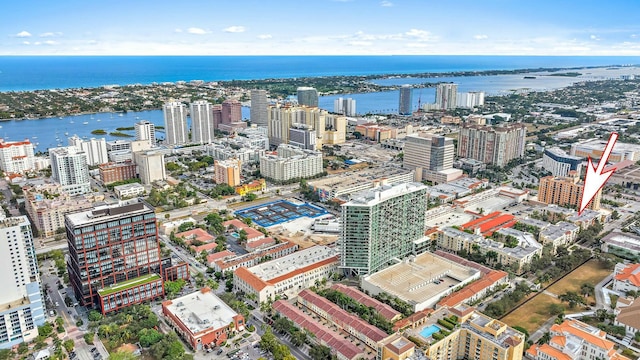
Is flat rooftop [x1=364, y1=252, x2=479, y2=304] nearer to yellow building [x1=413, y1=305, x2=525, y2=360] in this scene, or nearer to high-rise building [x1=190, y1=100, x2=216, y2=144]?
yellow building [x1=413, y1=305, x2=525, y2=360]

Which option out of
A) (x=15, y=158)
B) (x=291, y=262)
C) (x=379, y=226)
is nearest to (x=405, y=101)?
(x=15, y=158)

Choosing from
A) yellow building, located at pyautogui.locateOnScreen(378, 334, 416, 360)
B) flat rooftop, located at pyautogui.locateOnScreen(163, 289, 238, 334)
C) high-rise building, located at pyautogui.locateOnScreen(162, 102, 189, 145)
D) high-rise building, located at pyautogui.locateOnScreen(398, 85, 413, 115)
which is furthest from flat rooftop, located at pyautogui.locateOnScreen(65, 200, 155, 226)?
high-rise building, located at pyautogui.locateOnScreen(398, 85, 413, 115)

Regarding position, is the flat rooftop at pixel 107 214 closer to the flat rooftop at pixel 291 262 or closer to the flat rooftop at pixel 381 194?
the flat rooftop at pixel 291 262

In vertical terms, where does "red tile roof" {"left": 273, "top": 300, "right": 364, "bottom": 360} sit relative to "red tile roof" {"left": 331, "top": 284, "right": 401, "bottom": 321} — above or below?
below

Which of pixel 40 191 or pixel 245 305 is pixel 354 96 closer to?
pixel 40 191

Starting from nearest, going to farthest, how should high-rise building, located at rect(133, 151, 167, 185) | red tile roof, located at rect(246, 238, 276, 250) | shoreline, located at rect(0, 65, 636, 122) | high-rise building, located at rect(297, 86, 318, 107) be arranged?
red tile roof, located at rect(246, 238, 276, 250) → high-rise building, located at rect(133, 151, 167, 185) → high-rise building, located at rect(297, 86, 318, 107) → shoreline, located at rect(0, 65, 636, 122)

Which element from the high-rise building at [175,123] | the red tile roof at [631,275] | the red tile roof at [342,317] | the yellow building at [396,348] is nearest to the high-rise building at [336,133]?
the high-rise building at [175,123]

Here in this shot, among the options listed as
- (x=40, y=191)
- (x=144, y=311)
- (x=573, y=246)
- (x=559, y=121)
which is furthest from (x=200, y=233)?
(x=559, y=121)
